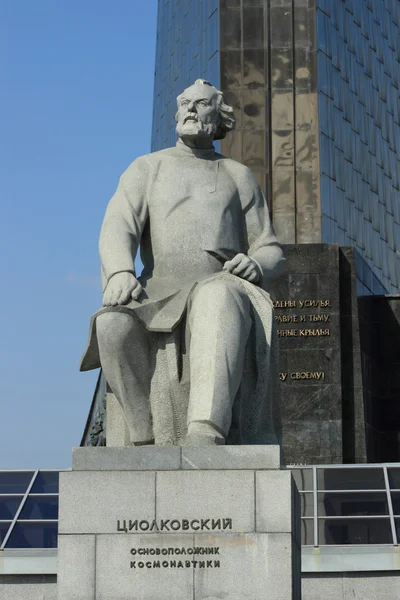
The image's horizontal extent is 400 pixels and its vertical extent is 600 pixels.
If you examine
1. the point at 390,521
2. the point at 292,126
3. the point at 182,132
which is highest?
the point at 292,126

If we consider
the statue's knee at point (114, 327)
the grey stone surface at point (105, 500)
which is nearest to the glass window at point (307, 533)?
the statue's knee at point (114, 327)

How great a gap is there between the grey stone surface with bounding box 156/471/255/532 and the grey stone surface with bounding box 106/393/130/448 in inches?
44.2

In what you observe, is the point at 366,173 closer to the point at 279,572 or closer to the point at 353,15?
the point at 353,15

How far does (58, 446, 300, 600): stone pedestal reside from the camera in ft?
39.8

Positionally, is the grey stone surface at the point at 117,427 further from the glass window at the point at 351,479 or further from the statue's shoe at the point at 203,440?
the glass window at the point at 351,479

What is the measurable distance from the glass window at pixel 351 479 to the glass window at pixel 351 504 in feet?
0.65

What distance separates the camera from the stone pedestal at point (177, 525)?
12125 millimetres

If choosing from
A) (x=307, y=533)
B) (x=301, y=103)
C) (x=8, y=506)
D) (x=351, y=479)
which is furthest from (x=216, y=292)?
(x=301, y=103)

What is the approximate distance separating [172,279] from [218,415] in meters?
1.68

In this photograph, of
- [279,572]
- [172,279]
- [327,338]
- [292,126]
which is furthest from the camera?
[292,126]

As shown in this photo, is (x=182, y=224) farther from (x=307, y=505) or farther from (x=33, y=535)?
(x=33, y=535)

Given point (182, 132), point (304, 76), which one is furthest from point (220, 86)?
point (182, 132)

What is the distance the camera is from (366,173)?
3538 centimetres

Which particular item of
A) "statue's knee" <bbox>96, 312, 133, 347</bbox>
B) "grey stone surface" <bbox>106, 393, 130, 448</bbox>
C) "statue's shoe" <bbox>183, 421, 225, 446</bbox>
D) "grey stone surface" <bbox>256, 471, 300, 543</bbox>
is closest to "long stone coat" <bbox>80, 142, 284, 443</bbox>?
"statue's knee" <bbox>96, 312, 133, 347</bbox>
